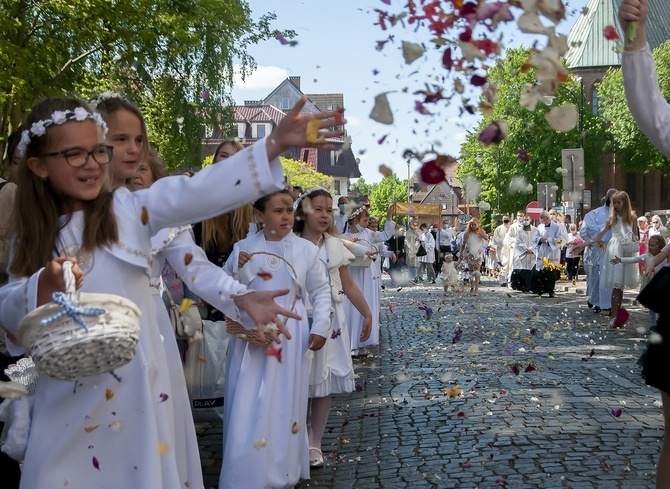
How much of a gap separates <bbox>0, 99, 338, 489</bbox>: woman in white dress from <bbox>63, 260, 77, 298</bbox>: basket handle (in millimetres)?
51

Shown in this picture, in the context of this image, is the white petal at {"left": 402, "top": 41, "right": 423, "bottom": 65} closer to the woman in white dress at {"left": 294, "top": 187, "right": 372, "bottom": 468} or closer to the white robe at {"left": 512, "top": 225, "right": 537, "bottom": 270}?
the woman in white dress at {"left": 294, "top": 187, "right": 372, "bottom": 468}

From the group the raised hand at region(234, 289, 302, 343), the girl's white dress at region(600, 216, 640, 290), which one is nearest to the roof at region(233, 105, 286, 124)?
the girl's white dress at region(600, 216, 640, 290)

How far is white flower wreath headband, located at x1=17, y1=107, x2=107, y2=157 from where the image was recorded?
3264 millimetres

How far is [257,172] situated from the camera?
3.04m

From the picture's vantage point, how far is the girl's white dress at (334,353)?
6.50m

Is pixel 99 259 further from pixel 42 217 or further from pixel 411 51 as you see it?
pixel 411 51

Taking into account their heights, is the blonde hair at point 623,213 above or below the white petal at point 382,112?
below

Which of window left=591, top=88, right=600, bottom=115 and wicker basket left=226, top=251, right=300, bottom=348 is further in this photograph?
window left=591, top=88, right=600, bottom=115

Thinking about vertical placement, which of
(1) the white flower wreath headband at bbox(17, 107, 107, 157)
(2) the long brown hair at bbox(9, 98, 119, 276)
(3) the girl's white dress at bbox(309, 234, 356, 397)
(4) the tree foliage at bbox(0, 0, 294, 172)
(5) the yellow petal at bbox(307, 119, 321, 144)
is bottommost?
(3) the girl's white dress at bbox(309, 234, 356, 397)

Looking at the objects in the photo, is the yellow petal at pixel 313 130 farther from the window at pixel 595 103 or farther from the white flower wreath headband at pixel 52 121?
the window at pixel 595 103

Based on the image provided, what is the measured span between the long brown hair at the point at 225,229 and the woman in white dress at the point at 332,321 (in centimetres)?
57

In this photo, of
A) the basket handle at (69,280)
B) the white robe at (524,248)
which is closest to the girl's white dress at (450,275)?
the white robe at (524,248)

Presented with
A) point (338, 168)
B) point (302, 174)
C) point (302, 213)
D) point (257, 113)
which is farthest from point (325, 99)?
point (302, 213)

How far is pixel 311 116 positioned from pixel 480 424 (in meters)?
4.90
